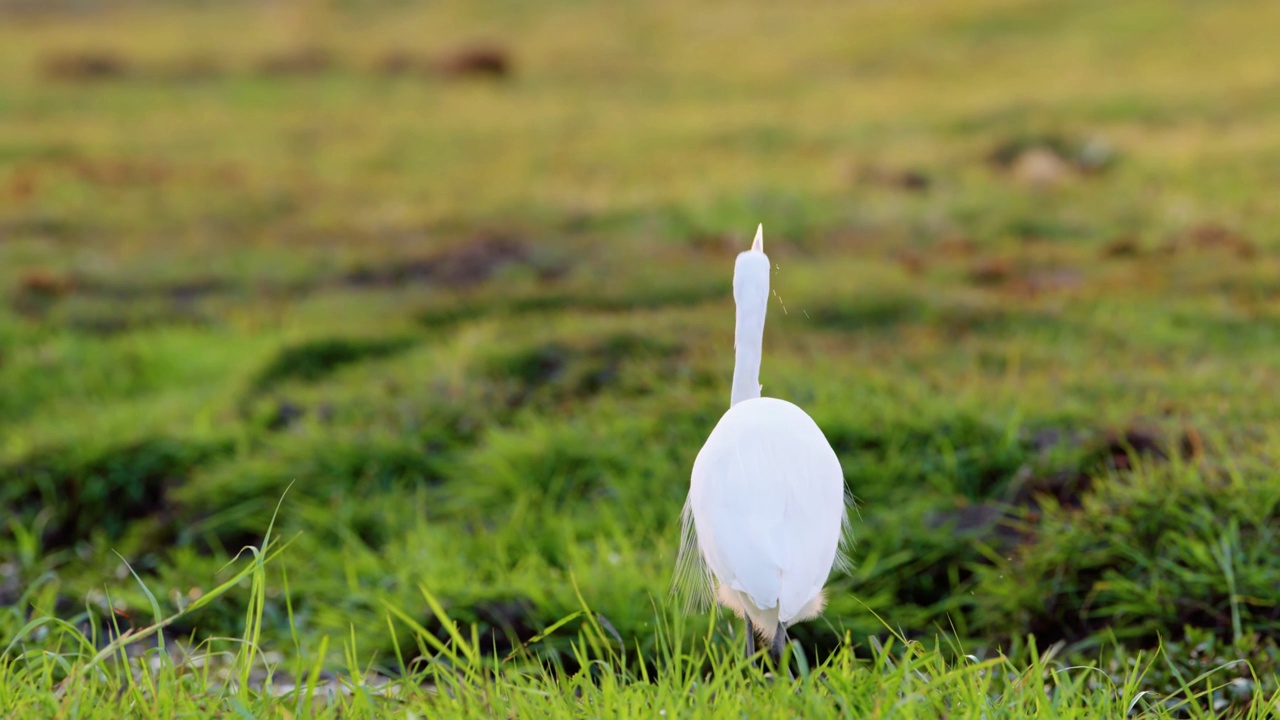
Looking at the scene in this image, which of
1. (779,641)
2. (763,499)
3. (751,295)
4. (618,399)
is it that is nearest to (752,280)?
(751,295)

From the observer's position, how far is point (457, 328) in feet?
24.6

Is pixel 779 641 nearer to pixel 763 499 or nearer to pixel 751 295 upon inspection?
pixel 763 499

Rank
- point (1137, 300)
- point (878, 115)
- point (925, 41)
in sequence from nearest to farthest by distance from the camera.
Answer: point (1137, 300) < point (878, 115) < point (925, 41)

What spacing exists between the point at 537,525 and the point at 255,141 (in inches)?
484

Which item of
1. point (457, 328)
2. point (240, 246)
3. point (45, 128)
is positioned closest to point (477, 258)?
point (457, 328)

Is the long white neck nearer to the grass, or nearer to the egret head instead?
the egret head

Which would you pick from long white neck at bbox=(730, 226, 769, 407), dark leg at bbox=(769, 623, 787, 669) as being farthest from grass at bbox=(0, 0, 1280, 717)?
long white neck at bbox=(730, 226, 769, 407)

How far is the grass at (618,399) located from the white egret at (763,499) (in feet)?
0.65

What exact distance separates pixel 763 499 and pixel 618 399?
3.18 meters

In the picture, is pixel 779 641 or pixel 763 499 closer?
pixel 763 499

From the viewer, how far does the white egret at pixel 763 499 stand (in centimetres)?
245

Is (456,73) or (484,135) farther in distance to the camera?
(456,73)

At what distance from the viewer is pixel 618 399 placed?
223 inches

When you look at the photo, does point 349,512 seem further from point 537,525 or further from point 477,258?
point 477,258
